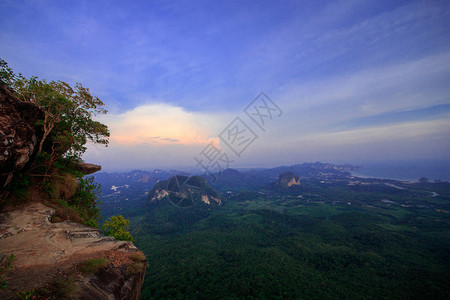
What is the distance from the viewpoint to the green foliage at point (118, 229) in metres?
14.8

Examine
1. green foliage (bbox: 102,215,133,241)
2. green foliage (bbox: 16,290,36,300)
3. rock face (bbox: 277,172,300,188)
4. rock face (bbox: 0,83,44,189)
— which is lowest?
rock face (bbox: 277,172,300,188)

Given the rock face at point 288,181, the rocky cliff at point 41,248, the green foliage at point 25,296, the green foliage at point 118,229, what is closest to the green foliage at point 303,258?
the green foliage at point 118,229

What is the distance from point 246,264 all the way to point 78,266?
155 ft

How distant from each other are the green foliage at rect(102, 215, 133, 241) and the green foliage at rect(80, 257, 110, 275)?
8.78m

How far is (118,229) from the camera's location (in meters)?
15.8

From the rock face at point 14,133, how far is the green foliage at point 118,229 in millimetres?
8150

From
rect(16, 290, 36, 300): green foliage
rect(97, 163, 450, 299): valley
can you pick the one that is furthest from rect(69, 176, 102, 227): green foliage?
rect(16, 290, 36, 300): green foliage

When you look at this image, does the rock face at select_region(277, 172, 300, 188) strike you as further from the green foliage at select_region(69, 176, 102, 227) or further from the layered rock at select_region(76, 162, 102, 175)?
the green foliage at select_region(69, 176, 102, 227)

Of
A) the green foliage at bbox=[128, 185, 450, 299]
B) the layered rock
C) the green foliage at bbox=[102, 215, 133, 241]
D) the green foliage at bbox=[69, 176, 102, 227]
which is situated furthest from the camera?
the green foliage at bbox=[128, 185, 450, 299]

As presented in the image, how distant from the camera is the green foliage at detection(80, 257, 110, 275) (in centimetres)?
689

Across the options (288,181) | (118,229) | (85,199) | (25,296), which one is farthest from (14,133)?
(288,181)

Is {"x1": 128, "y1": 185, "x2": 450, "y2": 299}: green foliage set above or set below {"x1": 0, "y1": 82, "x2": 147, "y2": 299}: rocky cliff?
below

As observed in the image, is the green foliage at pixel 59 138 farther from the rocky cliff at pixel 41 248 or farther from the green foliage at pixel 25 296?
the green foliage at pixel 25 296

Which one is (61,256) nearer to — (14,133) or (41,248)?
(41,248)
